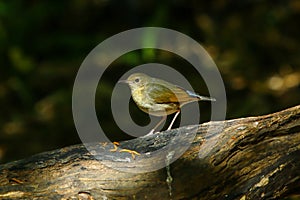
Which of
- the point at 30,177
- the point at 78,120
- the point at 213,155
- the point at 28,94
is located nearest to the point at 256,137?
the point at 213,155

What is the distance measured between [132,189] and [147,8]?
479 centimetres

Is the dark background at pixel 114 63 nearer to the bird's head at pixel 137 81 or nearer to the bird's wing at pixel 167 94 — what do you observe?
the bird's head at pixel 137 81

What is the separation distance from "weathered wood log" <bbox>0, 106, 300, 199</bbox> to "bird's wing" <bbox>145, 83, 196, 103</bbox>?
1.55 feet

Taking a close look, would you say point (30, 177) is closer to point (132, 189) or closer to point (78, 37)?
point (132, 189)

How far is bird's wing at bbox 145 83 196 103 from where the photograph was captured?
3.15 m

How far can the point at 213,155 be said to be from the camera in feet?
8.48

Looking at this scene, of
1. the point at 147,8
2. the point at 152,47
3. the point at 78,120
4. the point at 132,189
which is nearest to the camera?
the point at 132,189

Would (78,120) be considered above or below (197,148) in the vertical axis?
above

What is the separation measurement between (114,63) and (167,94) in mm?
3196

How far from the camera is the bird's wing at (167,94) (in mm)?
3154

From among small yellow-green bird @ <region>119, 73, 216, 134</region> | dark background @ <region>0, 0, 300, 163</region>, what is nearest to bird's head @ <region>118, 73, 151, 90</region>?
small yellow-green bird @ <region>119, 73, 216, 134</region>

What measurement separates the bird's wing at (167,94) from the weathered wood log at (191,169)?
1.55 ft

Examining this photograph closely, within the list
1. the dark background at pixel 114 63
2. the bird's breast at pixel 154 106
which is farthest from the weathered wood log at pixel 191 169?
the dark background at pixel 114 63

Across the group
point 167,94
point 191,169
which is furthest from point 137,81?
point 191,169
